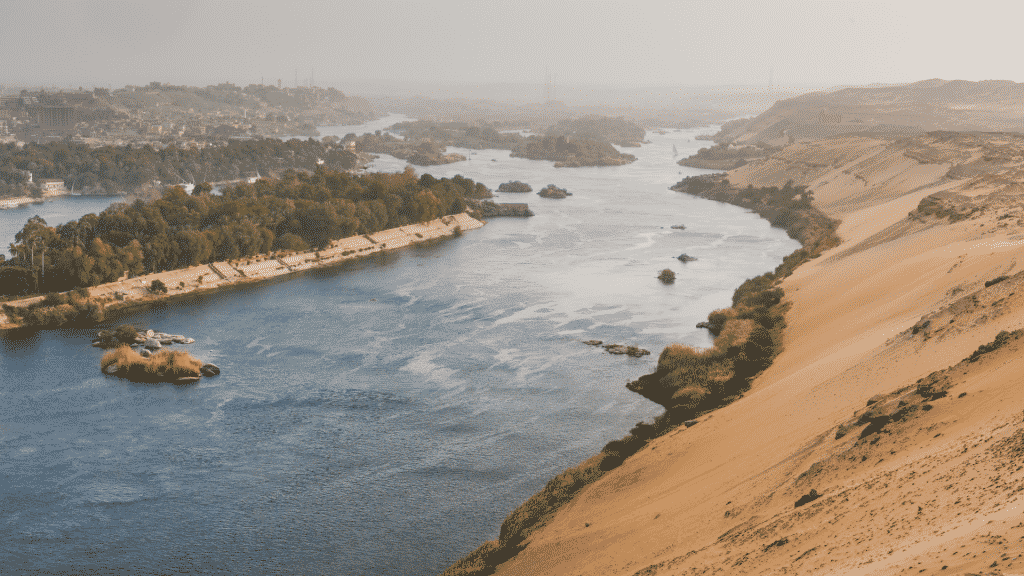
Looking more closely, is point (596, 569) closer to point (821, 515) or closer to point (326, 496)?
point (821, 515)

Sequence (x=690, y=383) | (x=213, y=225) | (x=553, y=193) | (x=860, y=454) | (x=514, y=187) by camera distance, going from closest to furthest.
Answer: (x=860, y=454)
(x=690, y=383)
(x=213, y=225)
(x=553, y=193)
(x=514, y=187)

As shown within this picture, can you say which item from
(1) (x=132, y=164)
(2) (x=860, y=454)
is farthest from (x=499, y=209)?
(2) (x=860, y=454)

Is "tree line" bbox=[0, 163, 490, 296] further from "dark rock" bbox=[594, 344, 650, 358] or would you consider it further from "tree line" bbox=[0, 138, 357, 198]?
"dark rock" bbox=[594, 344, 650, 358]

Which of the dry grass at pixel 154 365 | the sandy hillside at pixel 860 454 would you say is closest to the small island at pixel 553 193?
the sandy hillside at pixel 860 454

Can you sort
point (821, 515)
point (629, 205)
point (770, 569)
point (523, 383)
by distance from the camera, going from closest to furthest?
1. point (770, 569)
2. point (821, 515)
3. point (523, 383)
4. point (629, 205)

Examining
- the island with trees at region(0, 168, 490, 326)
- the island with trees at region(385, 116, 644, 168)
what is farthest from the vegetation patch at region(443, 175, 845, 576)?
the island with trees at region(385, 116, 644, 168)

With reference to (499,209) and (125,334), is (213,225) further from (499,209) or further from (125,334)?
(499,209)

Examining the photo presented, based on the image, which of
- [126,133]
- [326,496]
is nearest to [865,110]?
[126,133]
